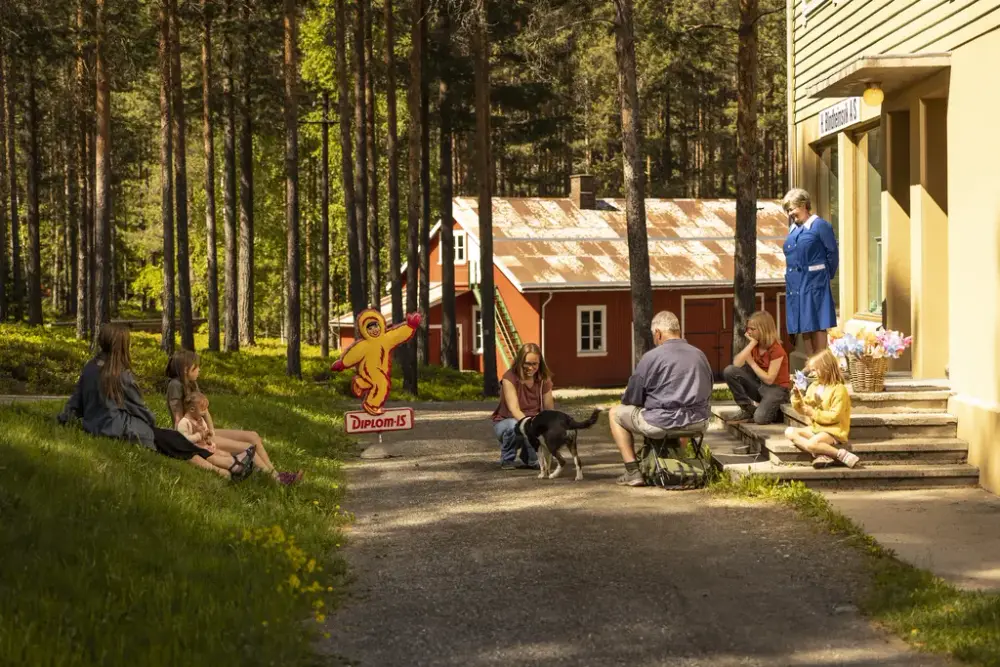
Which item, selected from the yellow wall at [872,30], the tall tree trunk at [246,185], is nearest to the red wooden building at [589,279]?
the tall tree trunk at [246,185]

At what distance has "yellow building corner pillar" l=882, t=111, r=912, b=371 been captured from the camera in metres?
14.6

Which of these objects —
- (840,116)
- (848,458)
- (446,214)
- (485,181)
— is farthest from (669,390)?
(446,214)

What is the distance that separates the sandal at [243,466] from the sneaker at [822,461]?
490cm

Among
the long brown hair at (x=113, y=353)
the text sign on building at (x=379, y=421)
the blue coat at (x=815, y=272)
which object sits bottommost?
the text sign on building at (x=379, y=421)

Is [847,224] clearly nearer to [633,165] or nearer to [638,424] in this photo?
[633,165]

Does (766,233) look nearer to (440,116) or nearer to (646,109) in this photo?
(440,116)

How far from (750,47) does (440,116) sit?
1657cm

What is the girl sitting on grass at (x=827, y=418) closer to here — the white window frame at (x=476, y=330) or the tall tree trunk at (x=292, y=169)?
the tall tree trunk at (x=292, y=169)

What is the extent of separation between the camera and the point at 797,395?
38.9ft

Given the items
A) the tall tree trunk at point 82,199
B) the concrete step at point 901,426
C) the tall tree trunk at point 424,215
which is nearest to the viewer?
the concrete step at point 901,426

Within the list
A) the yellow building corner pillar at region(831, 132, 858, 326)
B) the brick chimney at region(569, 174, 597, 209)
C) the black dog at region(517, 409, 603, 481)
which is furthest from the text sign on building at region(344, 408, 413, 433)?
the brick chimney at region(569, 174, 597, 209)

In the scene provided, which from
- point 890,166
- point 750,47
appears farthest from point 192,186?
point 890,166

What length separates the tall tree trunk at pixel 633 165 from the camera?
62.0 ft

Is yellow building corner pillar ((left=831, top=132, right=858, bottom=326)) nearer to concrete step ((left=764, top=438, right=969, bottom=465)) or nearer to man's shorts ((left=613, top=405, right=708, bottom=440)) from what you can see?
concrete step ((left=764, top=438, right=969, bottom=465))
